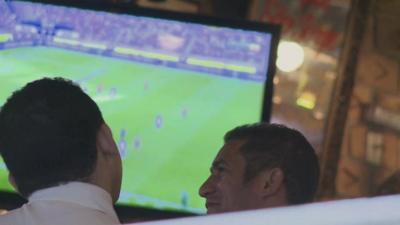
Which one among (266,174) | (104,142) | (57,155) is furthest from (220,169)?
(57,155)

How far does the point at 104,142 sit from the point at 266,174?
1.22ft

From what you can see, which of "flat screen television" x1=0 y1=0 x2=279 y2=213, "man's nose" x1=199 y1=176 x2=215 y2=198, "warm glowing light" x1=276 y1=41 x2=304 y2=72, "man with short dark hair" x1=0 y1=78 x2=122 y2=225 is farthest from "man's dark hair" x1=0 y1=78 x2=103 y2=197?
"warm glowing light" x1=276 y1=41 x2=304 y2=72

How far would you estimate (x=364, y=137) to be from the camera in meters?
4.34

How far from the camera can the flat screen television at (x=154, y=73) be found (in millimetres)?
2908

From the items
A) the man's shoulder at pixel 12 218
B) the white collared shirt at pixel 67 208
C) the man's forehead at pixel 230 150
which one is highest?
the man's forehead at pixel 230 150

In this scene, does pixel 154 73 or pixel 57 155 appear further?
pixel 154 73

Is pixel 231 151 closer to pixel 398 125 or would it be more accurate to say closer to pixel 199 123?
pixel 199 123

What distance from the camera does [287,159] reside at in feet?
6.44

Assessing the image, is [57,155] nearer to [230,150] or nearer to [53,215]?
[53,215]

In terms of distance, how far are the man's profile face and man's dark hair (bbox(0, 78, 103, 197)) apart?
34 centimetres

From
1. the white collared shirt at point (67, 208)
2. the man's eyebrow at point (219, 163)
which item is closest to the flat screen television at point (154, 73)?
the man's eyebrow at point (219, 163)

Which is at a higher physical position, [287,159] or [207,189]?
[287,159]

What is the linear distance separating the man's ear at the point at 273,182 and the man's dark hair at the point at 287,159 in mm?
13

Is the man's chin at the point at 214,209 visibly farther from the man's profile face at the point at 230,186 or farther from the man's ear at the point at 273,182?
the man's ear at the point at 273,182
